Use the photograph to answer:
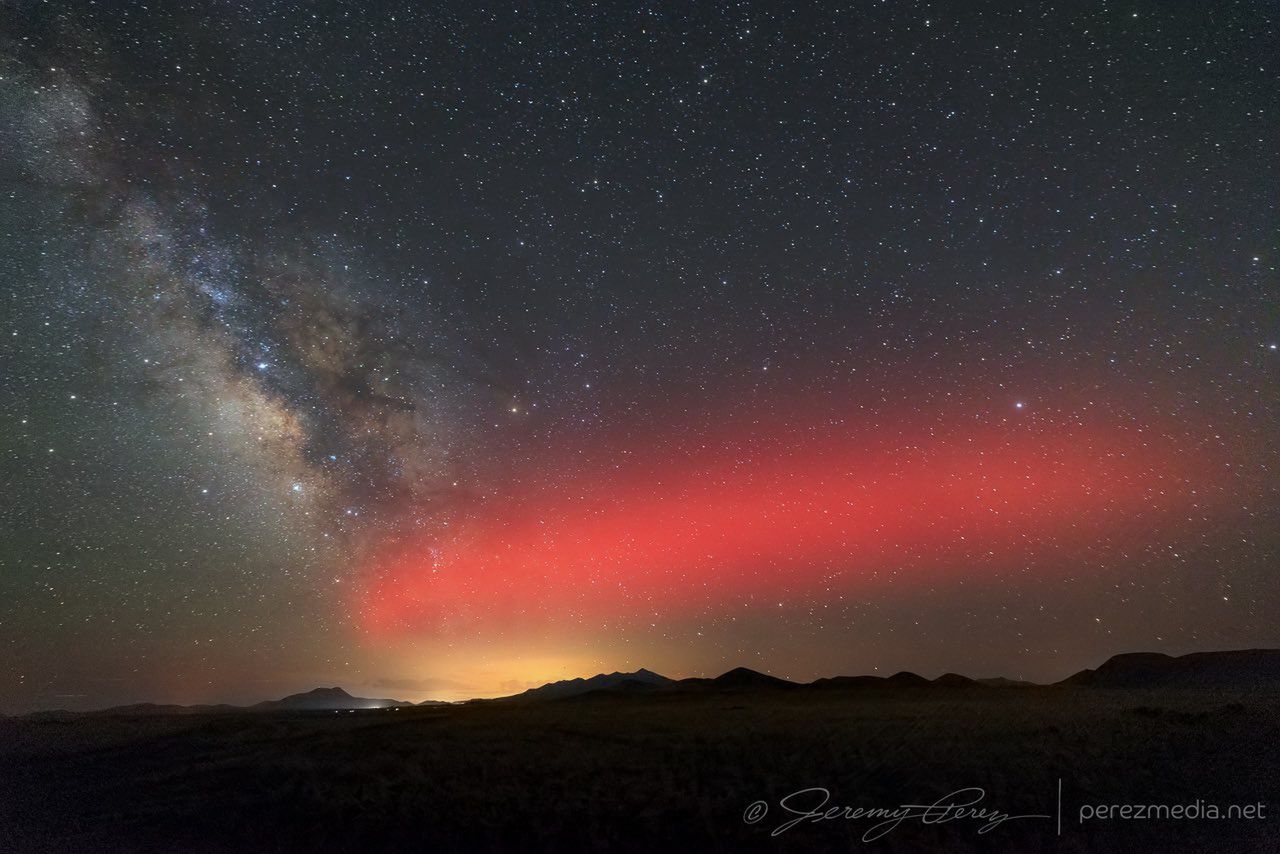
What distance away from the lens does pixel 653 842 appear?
13312 millimetres

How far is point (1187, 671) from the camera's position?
43.8 m

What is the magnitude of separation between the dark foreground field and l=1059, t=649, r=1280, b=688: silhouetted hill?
18565mm

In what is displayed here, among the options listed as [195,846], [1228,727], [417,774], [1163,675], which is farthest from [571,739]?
[1163,675]

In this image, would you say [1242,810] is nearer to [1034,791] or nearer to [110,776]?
[1034,791]

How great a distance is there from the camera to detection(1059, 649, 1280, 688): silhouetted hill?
3728 centimetres

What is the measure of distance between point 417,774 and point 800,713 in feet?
52.5
